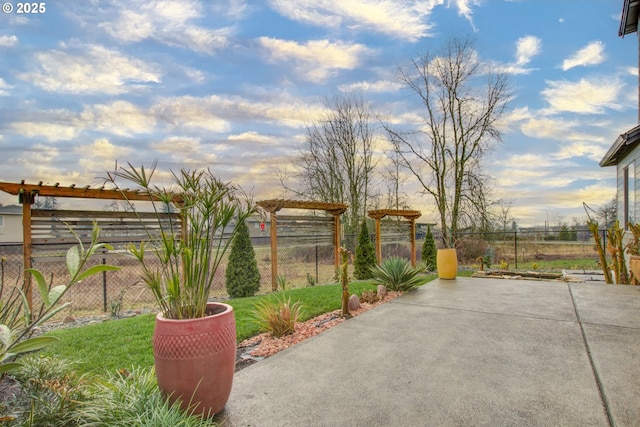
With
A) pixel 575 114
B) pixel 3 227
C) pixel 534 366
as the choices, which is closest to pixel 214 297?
pixel 534 366

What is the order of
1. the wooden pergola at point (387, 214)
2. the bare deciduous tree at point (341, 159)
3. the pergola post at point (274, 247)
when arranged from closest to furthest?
the pergola post at point (274, 247), the wooden pergola at point (387, 214), the bare deciduous tree at point (341, 159)

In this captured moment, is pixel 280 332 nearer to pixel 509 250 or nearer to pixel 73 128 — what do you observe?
pixel 73 128

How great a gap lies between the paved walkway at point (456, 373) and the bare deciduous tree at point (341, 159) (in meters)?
11.4

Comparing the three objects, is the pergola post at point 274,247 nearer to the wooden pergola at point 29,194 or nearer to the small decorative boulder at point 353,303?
the wooden pergola at point 29,194

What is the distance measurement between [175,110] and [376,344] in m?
5.56

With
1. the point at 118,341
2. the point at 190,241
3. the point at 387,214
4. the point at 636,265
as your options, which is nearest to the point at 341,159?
the point at 387,214

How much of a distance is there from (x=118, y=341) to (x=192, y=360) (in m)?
2.38

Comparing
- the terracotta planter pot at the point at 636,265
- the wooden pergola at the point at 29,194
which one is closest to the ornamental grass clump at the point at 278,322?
the wooden pergola at the point at 29,194

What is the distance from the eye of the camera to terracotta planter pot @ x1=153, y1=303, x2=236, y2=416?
6.75 ft

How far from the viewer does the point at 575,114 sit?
342 inches

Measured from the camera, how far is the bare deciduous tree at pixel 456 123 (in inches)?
532

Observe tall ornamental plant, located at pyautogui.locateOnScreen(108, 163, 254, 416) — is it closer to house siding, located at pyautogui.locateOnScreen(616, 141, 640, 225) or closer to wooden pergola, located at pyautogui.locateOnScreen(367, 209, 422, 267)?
wooden pergola, located at pyautogui.locateOnScreen(367, 209, 422, 267)

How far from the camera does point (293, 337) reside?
12.8ft

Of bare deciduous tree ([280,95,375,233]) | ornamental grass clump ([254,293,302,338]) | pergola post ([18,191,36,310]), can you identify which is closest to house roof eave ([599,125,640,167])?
ornamental grass clump ([254,293,302,338])
